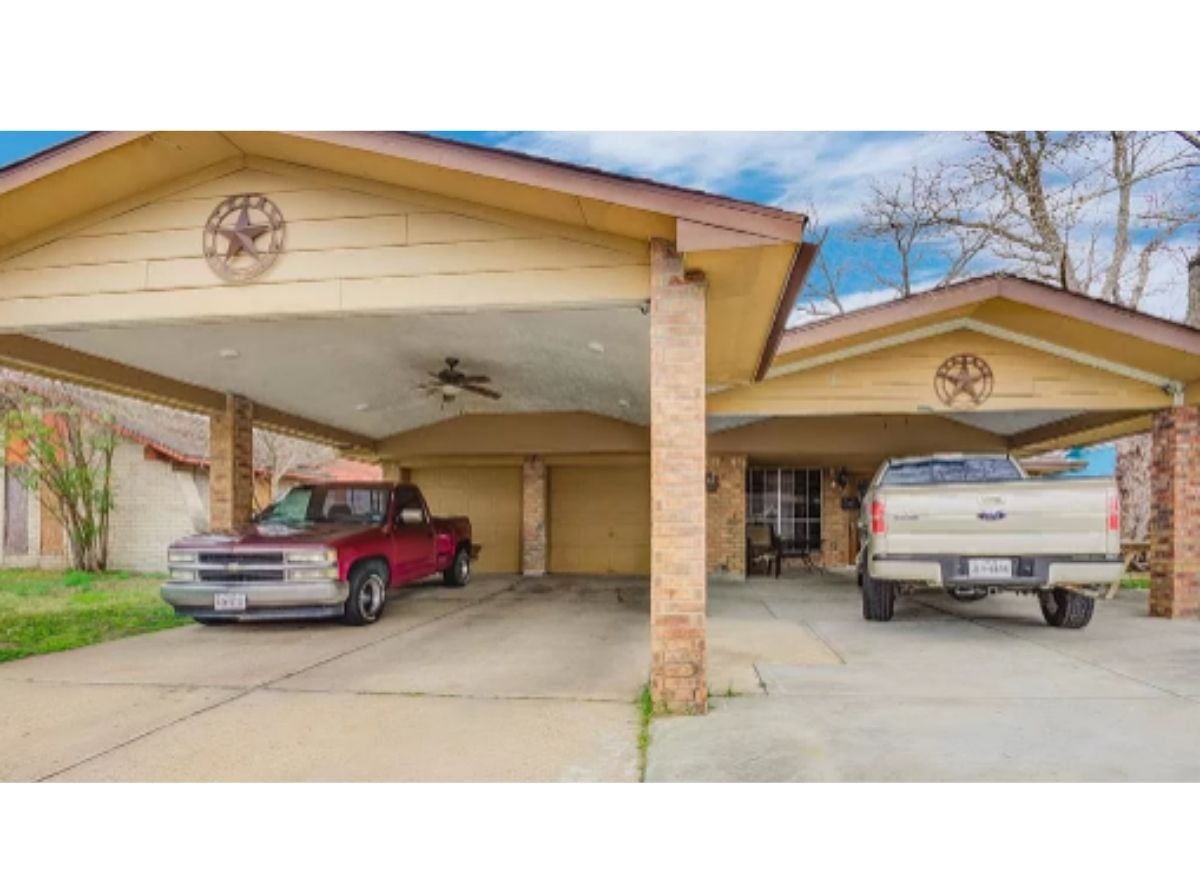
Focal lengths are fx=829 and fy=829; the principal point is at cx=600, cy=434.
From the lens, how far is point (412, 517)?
1085cm

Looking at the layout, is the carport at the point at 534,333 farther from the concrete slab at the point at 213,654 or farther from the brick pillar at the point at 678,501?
the concrete slab at the point at 213,654

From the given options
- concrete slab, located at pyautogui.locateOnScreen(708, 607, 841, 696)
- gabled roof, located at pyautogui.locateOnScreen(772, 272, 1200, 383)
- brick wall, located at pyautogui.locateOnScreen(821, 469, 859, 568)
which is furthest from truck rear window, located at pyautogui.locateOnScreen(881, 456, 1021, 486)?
brick wall, located at pyautogui.locateOnScreen(821, 469, 859, 568)

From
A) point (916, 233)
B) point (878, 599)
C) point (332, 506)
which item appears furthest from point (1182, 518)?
point (916, 233)

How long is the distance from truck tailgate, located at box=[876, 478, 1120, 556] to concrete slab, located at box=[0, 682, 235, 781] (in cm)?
628

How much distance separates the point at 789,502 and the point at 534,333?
11.0 metres

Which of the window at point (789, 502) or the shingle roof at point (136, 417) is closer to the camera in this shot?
the shingle roof at point (136, 417)

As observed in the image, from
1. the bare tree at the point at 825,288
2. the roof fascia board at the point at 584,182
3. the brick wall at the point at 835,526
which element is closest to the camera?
the roof fascia board at the point at 584,182

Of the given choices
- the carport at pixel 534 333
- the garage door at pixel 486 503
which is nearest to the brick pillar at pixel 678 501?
the carport at pixel 534 333

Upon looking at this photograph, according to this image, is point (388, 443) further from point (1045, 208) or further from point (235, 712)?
point (1045, 208)

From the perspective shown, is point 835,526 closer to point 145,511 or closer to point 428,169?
point 428,169

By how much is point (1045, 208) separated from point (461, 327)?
16858 mm

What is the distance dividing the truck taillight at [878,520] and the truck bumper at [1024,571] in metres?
0.30

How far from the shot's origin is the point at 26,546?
57.7 feet

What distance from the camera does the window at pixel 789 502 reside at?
60.0ft
